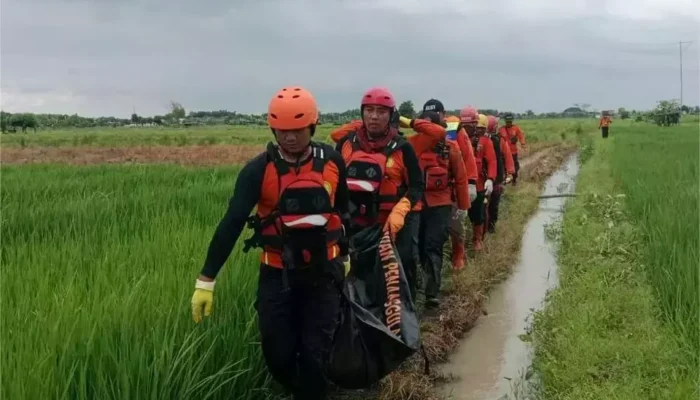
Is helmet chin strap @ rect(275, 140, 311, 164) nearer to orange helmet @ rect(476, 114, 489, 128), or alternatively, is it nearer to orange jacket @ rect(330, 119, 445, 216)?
orange jacket @ rect(330, 119, 445, 216)

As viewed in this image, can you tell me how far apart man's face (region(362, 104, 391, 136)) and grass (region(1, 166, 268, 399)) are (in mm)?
1280

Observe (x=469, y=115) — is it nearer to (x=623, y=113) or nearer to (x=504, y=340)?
(x=504, y=340)

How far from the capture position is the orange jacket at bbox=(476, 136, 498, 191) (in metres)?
7.67

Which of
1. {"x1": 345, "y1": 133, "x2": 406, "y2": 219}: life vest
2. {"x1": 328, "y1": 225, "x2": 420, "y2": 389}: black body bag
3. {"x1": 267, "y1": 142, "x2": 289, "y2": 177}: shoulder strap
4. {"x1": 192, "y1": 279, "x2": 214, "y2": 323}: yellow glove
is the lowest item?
{"x1": 328, "y1": 225, "x2": 420, "y2": 389}: black body bag

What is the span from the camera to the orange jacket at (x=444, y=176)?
216 inches

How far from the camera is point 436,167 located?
216 inches

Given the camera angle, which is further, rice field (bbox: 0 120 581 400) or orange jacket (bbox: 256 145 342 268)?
orange jacket (bbox: 256 145 342 268)

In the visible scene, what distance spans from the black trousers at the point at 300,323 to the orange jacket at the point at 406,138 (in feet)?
4.84

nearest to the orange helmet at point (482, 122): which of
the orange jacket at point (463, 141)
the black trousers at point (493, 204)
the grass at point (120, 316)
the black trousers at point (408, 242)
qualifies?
the black trousers at point (493, 204)

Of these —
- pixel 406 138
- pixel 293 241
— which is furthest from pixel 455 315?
pixel 293 241

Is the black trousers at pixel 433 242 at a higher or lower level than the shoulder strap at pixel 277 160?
lower

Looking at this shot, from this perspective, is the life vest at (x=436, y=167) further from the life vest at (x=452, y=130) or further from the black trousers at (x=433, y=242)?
the life vest at (x=452, y=130)

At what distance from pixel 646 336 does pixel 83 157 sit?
23.7m

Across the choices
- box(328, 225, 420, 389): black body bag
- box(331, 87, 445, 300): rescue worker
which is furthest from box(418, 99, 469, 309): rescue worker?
box(328, 225, 420, 389): black body bag
